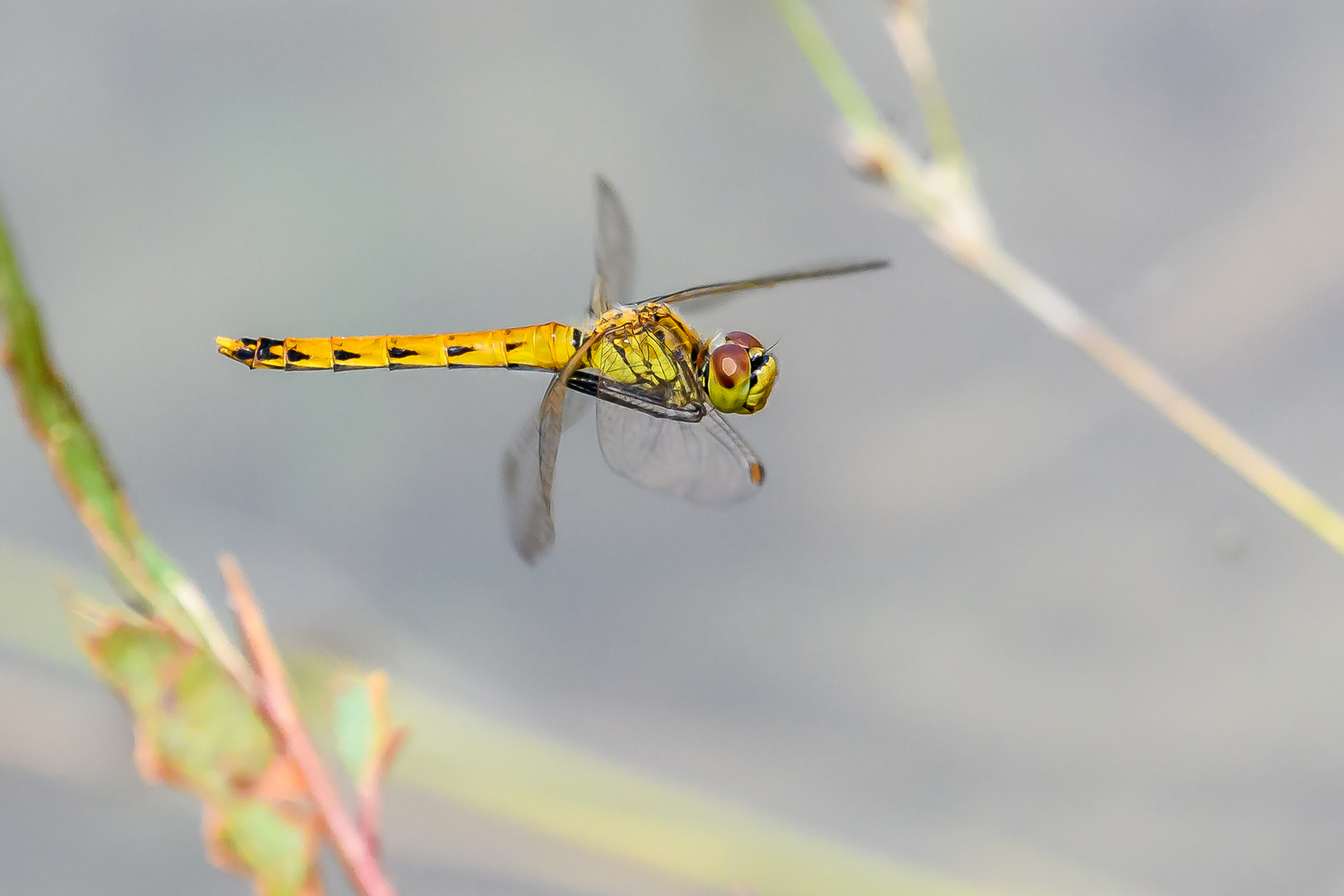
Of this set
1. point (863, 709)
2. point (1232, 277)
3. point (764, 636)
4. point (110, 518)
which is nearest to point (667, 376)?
point (764, 636)

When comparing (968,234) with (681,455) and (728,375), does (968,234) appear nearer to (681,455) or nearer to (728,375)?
(728,375)

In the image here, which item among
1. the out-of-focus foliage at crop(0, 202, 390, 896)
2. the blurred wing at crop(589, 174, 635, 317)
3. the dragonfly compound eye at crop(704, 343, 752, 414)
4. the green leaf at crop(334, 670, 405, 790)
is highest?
the blurred wing at crop(589, 174, 635, 317)

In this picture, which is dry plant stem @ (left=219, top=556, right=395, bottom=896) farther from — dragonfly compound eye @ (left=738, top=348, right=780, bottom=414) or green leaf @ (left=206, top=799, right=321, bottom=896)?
dragonfly compound eye @ (left=738, top=348, right=780, bottom=414)

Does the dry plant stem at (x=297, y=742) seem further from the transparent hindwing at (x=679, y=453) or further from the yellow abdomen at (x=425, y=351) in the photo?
the yellow abdomen at (x=425, y=351)

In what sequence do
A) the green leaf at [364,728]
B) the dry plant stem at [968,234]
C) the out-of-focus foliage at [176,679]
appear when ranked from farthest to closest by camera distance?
the dry plant stem at [968,234], the green leaf at [364,728], the out-of-focus foliage at [176,679]

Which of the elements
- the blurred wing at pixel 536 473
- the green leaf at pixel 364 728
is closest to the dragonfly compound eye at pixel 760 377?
the blurred wing at pixel 536 473

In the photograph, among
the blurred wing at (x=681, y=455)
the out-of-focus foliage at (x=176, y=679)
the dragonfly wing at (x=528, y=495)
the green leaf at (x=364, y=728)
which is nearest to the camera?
the out-of-focus foliage at (x=176, y=679)

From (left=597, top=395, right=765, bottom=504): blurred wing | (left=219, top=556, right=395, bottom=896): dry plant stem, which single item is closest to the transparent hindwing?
(left=597, top=395, right=765, bottom=504): blurred wing

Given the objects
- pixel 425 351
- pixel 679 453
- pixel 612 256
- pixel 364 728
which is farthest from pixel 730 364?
pixel 364 728
